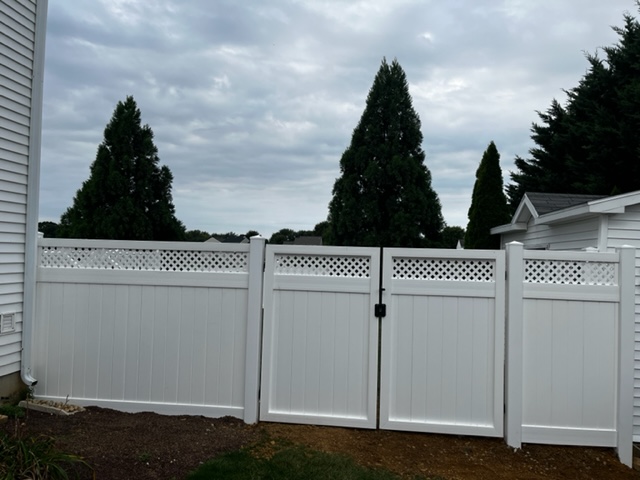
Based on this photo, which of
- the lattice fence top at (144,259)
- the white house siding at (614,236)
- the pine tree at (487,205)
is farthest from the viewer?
Result: the pine tree at (487,205)

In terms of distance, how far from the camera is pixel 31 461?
2699mm

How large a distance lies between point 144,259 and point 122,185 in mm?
6259

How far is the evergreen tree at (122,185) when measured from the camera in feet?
33.0

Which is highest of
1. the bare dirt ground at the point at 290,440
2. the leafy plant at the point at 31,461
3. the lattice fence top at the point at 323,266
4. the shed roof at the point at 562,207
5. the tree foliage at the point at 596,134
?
the tree foliage at the point at 596,134

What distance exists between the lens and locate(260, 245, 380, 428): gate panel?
4.27 meters

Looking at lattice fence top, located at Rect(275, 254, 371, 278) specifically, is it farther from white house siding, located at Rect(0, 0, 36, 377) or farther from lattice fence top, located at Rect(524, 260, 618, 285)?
white house siding, located at Rect(0, 0, 36, 377)

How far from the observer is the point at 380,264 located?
4.27 m

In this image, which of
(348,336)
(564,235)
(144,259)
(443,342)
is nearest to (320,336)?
(348,336)

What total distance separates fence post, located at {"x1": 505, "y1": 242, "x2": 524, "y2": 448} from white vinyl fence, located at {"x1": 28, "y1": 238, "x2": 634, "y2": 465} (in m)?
0.01

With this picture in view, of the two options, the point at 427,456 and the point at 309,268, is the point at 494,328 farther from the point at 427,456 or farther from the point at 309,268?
the point at 309,268

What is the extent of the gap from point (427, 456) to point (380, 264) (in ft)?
5.36

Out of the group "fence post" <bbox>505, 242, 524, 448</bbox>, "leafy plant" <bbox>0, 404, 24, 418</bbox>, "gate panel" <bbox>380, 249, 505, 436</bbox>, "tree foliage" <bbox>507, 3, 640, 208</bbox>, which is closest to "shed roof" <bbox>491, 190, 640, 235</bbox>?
"fence post" <bbox>505, 242, 524, 448</bbox>

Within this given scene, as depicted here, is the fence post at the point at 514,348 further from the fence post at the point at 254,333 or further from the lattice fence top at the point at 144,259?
the lattice fence top at the point at 144,259

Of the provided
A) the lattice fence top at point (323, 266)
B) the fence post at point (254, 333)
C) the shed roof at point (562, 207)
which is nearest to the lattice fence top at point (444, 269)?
the lattice fence top at point (323, 266)
